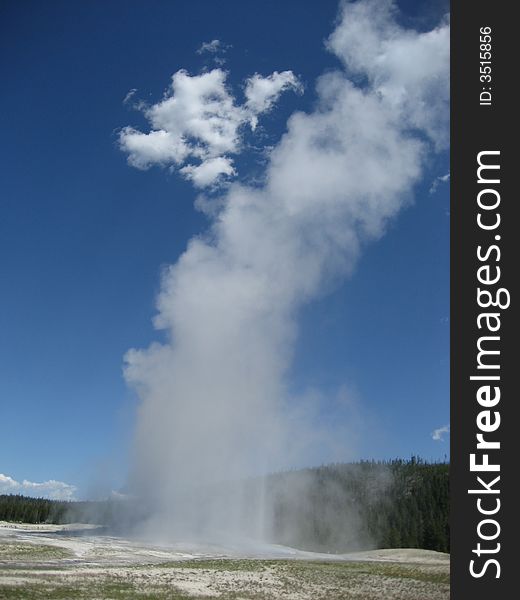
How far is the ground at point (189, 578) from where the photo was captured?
114 feet

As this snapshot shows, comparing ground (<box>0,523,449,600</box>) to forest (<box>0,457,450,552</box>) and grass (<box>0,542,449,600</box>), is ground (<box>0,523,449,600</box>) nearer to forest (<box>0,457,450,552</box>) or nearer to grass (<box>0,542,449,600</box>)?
grass (<box>0,542,449,600</box>)

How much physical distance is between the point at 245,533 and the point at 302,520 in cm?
1667

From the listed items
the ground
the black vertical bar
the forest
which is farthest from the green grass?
the forest

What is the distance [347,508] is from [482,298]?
131 metres

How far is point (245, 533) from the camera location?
414 feet

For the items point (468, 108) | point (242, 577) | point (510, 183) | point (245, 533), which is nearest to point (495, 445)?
point (510, 183)

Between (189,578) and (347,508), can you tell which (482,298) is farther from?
(347,508)

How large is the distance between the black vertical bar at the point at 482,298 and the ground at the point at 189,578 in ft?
60.8

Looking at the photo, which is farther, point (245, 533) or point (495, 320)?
point (245, 533)

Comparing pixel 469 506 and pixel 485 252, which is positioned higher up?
pixel 485 252

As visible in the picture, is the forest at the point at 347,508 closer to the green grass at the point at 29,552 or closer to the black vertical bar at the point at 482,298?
the green grass at the point at 29,552

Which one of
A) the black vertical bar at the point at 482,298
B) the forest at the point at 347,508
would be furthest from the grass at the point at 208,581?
the forest at the point at 347,508

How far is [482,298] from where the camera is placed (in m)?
22.4

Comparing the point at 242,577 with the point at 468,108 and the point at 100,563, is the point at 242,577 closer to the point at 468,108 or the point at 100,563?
the point at 100,563
